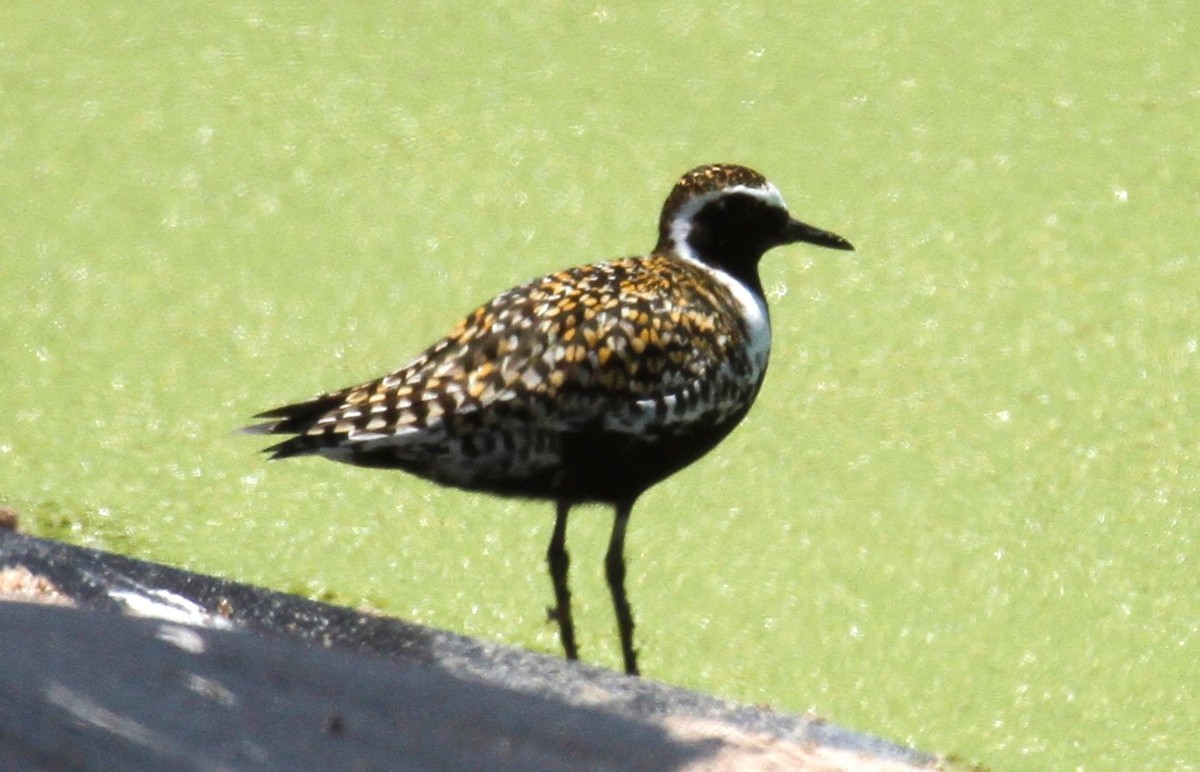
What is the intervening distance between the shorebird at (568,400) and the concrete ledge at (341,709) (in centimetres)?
26

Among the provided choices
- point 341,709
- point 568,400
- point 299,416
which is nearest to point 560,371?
point 568,400

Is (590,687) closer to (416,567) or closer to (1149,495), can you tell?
(416,567)

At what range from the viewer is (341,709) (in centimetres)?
243

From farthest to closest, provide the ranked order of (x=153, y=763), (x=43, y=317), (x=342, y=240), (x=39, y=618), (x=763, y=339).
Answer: (x=342, y=240), (x=43, y=317), (x=763, y=339), (x=39, y=618), (x=153, y=763)

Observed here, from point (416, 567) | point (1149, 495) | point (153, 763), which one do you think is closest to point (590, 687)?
point (153, 763)

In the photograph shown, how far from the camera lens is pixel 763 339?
3.07m

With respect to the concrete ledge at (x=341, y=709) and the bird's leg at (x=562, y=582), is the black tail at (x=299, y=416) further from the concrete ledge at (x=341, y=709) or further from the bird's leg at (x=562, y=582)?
the bird's leg at (x=562, y=582)

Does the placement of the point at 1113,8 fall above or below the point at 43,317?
above

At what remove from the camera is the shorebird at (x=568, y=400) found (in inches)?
106

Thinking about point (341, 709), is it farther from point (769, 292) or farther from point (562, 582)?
point (769, 292)

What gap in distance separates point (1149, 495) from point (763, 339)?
36.5 inches

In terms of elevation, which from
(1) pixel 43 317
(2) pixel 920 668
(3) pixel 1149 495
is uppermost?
(1) pixel 43 317

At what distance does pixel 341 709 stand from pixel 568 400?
1.78 feet

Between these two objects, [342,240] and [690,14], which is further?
[690,14]
